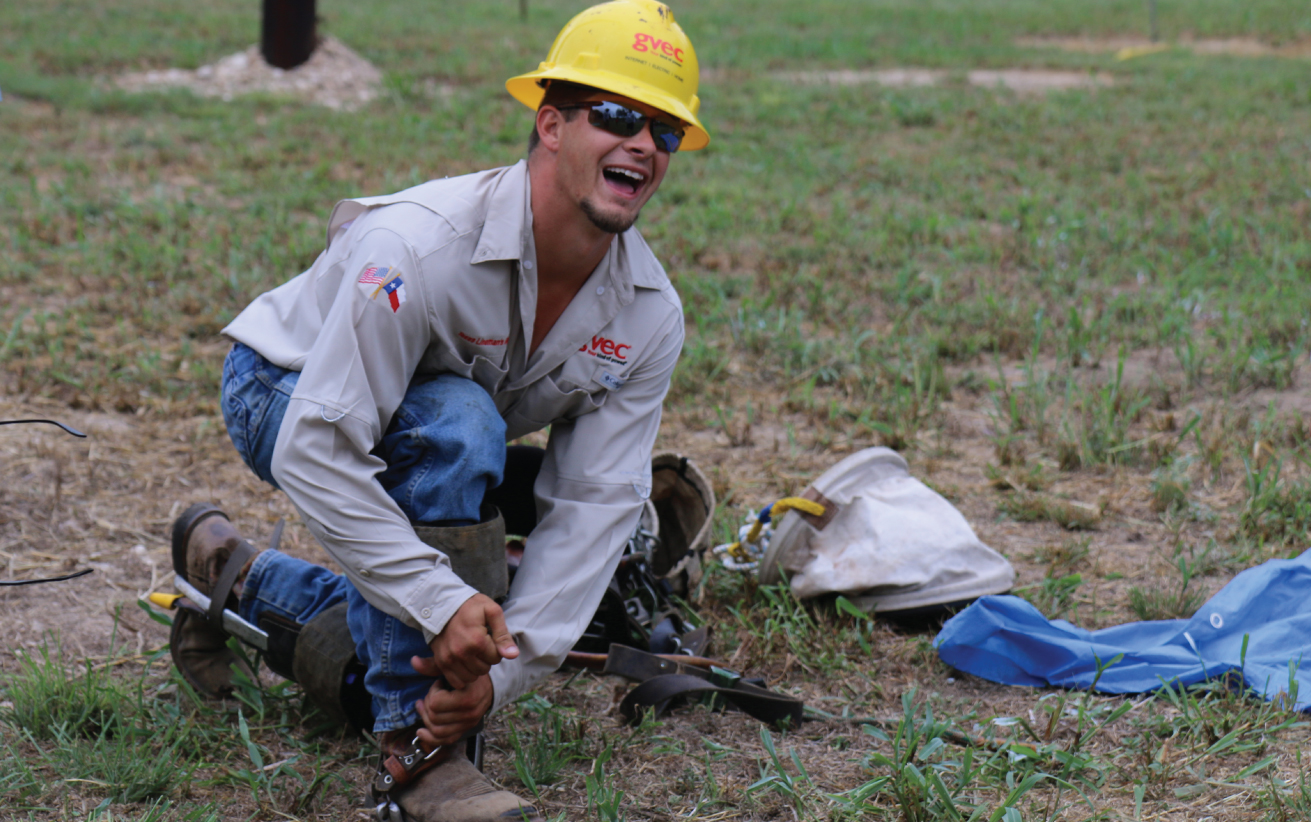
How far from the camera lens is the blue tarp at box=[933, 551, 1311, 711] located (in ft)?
8.69

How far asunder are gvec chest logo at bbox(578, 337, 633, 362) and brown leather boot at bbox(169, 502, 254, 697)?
0.93 metres

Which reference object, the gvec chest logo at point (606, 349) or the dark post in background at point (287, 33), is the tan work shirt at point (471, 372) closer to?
the gvec chest logo at point (606, 349)

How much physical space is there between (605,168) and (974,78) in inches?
407

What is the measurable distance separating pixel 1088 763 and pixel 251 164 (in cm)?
654

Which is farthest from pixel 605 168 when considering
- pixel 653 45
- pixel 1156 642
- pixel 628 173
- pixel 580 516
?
pixel 1156 642

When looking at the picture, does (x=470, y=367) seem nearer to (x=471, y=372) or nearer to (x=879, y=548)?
(x=471, y=372)

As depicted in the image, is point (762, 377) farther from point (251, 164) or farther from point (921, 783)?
point (251, 164)

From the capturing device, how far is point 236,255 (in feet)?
18.3

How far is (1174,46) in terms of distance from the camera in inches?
604

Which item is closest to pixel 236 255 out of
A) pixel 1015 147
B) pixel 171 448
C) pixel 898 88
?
pixel 171 448

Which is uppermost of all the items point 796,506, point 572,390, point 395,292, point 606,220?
point 606,220

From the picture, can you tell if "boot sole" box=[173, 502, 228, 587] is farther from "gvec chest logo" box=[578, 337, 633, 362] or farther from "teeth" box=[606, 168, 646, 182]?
"teeth" box=[606, 168, 646, 182]

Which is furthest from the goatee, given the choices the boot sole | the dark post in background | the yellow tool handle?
the dark post in background

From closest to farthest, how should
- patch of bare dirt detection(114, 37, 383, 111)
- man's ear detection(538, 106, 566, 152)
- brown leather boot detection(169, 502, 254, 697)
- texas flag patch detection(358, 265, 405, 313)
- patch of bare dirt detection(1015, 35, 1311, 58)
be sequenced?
texas flag patch detection(358, 265, 405, 313)
man's ear detection(538, 106, 566, 152)
brown leather boot detection(169, 502, 254, 697)
patch of bare dirt detection(114, 37, 383, 111)
patch of bare dirt detection(1015, 35, 1311, 58)
